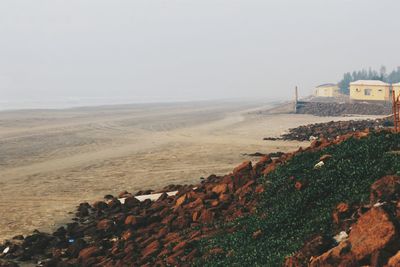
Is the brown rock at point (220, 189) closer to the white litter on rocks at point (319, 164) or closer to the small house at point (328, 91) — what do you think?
the white litter on rocks at point (319, 164)

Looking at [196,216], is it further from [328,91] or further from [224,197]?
[328,91]

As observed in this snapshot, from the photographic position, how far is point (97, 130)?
58000 millimetres

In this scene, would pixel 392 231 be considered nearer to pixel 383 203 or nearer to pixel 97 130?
pixel 383 203

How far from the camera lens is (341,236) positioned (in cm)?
920

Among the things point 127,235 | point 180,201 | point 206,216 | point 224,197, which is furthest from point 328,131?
point 127,235

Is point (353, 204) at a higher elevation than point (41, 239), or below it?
higher

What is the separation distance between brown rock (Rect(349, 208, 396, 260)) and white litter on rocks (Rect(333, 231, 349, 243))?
54 cm

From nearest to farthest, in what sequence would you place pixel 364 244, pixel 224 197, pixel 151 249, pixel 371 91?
pixel 364 244
pixel 151 249
pixel 224 197
pixel 371 91

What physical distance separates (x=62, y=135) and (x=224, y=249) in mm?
44706

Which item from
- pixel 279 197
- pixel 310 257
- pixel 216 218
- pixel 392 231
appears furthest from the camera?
pixel 216 218

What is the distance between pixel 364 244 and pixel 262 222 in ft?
13.2

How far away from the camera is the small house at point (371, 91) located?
86.6 m

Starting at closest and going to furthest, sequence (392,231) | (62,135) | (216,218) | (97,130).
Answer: (392,231) < (216,218) < (62,135) < (97,130)

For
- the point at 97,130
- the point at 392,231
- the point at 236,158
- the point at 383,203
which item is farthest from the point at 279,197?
the point at 97,130
